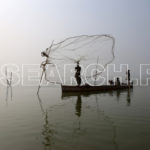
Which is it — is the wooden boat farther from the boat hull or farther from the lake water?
the lake water

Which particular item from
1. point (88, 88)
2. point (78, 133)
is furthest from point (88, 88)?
point (78, 133)

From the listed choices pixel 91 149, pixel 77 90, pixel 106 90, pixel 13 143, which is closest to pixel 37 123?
pixel 13 143

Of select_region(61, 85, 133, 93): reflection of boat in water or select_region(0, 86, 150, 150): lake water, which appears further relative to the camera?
select_region(61, 85, 133, 93): reflection of boat in water

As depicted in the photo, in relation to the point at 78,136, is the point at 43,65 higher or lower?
higher

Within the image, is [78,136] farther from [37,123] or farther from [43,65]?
[43,65]

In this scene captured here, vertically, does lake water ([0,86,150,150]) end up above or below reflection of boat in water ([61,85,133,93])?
below

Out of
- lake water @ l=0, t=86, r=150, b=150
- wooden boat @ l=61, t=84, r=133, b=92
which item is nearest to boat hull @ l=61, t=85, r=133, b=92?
wooden boat @ l=61, t=84, r=133, b=92

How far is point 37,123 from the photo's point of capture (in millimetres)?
11523

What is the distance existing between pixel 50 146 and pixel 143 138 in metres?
3.72

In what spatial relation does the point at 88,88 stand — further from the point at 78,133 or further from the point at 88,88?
the point at 78,133

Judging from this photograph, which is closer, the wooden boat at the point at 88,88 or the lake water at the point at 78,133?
the lake water at the point at 78,133

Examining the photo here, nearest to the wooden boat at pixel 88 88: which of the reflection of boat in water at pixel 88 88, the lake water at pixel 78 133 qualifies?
the reflection of boat in water at pixel 88 88

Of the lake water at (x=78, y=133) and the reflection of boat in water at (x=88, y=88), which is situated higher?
the reflection of boat in water at (x=88, y=88)

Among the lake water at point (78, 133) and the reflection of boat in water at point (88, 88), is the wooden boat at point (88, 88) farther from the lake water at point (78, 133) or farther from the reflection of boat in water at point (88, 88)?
the lake water at point (78, 133)
